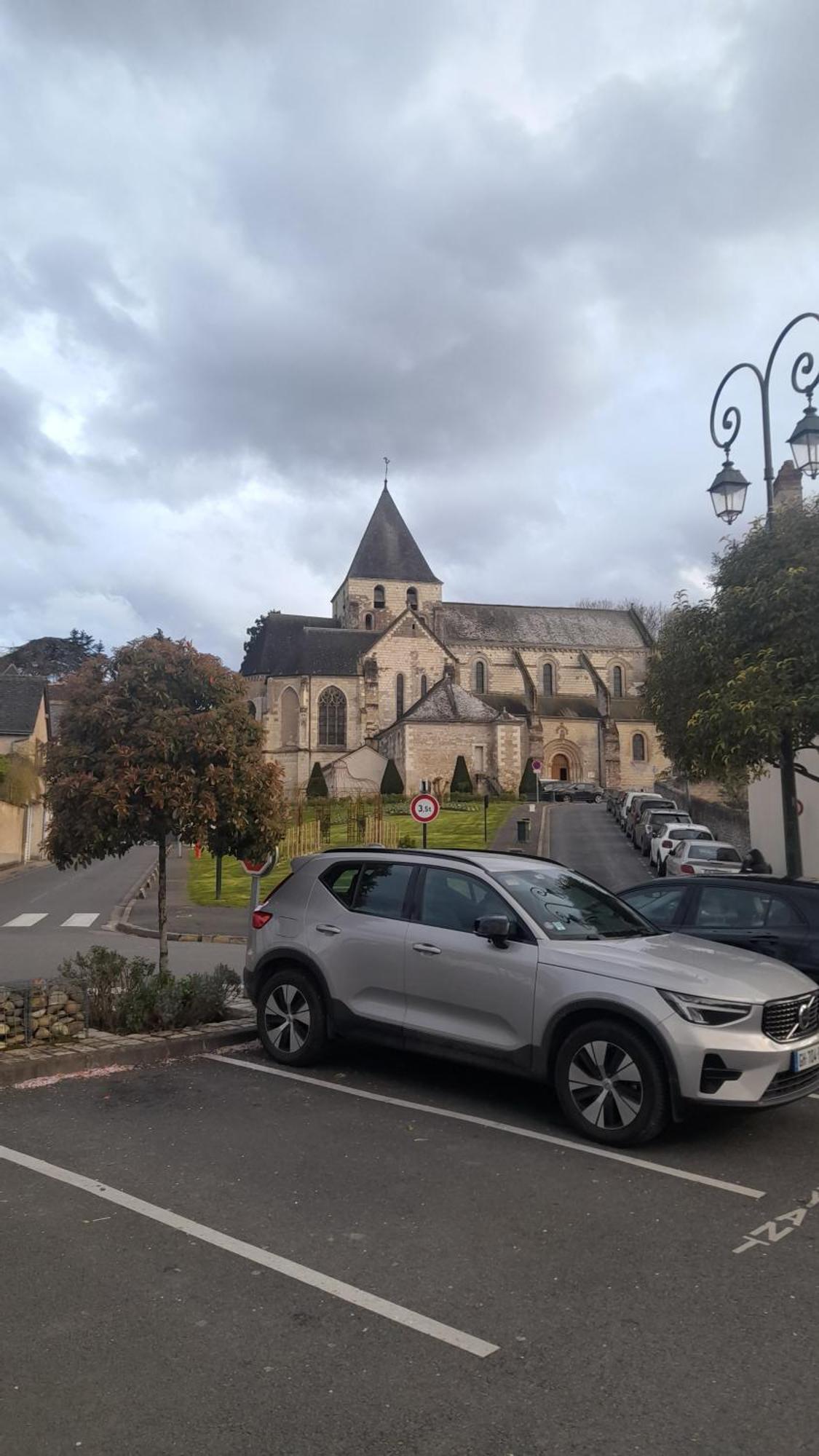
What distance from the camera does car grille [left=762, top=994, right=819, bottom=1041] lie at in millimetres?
5461

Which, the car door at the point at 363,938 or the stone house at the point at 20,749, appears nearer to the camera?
the car door at the point at 363,938

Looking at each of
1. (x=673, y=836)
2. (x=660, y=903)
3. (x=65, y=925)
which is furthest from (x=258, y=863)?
(x=673, y=836)

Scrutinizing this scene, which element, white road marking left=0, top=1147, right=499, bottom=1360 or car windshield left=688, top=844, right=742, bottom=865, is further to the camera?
car windshield left=688, top=844, right=742, bottom=865

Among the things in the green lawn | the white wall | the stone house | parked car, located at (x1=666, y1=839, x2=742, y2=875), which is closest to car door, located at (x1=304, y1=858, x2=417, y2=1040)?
the green lawn

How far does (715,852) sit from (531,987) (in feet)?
51.6

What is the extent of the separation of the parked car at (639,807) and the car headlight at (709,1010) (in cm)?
2812

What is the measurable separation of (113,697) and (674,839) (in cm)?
1770

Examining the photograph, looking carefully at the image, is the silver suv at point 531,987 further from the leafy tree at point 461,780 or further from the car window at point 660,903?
the leafy tree at point 461,780

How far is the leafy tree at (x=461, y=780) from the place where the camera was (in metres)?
58.3

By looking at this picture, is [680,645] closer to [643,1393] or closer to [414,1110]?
[414,1110]

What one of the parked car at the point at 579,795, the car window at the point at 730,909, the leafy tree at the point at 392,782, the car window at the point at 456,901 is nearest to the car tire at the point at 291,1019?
the car window at the point at 456,901

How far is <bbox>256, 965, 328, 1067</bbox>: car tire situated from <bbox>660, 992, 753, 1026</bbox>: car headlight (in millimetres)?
2790

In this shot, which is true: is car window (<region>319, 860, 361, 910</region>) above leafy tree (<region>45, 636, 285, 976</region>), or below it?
below

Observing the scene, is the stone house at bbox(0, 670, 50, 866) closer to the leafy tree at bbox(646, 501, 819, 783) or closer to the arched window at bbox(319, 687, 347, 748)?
the arched window at bbox(319, 687, 347, 748)
